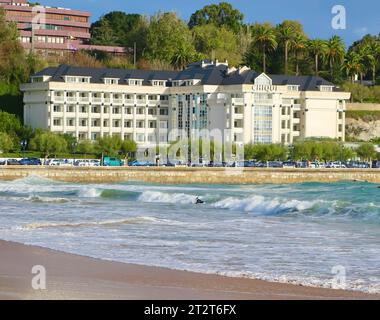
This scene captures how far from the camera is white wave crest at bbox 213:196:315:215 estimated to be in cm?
5325

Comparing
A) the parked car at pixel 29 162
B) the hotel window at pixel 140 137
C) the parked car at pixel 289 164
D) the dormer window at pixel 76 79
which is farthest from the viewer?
the hotel window at pixel 140 137

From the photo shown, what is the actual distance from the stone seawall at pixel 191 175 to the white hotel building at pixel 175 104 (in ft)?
48.5

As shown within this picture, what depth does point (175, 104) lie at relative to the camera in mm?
112000

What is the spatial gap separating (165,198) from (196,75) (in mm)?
48536

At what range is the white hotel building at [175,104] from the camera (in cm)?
10756

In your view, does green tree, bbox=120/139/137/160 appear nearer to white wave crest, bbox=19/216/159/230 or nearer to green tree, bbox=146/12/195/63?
green tree, bbox=146/12/195/63

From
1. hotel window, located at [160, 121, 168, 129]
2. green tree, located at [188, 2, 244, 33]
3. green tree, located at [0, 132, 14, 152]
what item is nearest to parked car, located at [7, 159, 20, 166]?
green tree, located at [0, 132, 14, 152]

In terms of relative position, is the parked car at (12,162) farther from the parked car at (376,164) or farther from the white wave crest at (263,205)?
the parked car at (376,164)

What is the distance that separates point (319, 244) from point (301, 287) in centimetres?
942

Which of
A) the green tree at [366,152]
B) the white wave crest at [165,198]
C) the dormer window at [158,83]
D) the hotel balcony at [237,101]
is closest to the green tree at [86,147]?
the dormer window at [158,83]

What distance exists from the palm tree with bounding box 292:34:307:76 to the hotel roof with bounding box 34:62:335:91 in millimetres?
12836

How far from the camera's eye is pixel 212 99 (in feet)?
359

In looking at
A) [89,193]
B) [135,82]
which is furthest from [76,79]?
[89,193]
